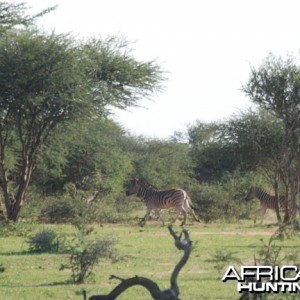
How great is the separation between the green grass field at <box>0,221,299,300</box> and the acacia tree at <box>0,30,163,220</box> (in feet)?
14.3

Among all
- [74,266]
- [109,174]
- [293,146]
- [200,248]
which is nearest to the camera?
[74,266]

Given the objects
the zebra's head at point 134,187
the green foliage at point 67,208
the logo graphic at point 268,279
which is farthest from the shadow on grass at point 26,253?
the zebra's head at point 134,187

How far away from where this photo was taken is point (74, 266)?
13.4 metres

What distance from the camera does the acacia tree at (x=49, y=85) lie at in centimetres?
2428

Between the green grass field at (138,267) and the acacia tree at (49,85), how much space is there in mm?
4354

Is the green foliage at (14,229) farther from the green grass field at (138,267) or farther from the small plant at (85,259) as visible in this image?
the small plant at (85,259)

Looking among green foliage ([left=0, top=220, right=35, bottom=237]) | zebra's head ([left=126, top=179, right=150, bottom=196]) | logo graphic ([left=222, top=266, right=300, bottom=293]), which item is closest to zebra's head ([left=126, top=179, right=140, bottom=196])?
zebra's head ([left=126, top=179, right=150, bottom=196])

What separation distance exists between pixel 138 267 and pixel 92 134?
1970 cm

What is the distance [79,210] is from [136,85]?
4.76 meters

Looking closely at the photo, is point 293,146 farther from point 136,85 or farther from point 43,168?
point 43,168

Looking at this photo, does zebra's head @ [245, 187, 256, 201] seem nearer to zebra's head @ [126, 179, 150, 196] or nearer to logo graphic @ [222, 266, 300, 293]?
zebra's head @ [126, 179, 150, 196]

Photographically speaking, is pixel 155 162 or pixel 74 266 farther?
pixel 155 162

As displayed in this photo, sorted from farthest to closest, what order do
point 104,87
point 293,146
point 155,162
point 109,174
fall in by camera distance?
point 155,162 < point 109,174 < point 293,146 < point 104,87

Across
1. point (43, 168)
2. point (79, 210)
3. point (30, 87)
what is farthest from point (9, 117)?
point (43, 168)
